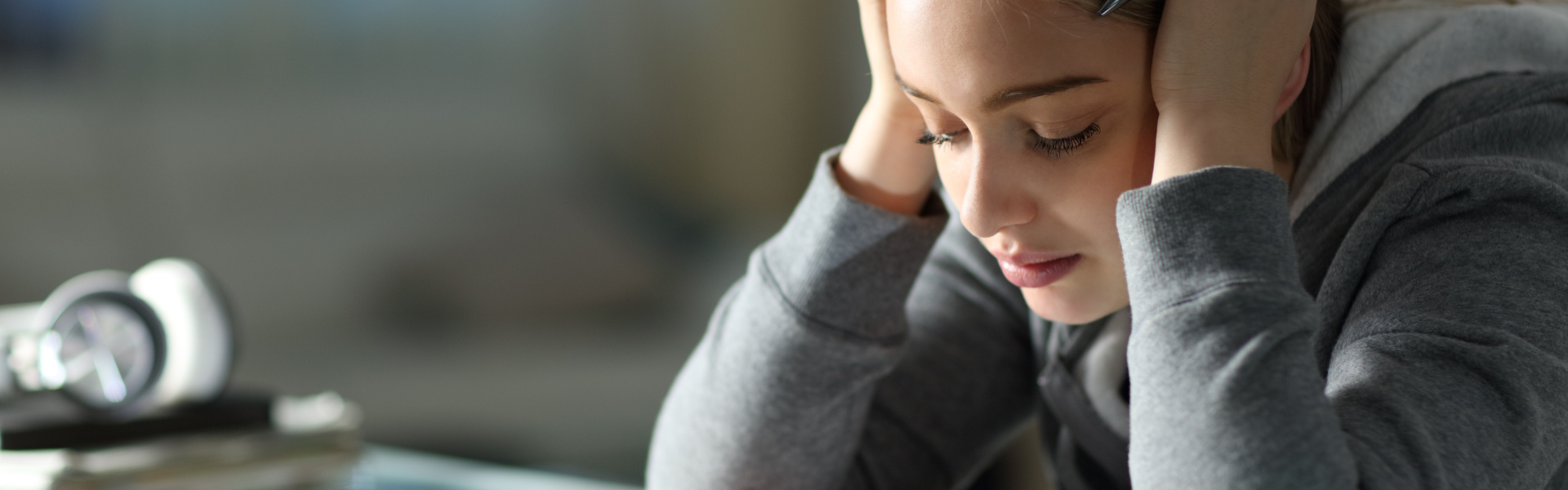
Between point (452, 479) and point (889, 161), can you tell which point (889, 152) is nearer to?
point (889, 161)

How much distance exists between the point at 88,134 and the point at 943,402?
3.90 feet

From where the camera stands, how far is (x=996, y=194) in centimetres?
47

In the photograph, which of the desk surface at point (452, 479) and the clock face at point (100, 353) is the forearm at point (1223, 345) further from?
the clock face at point (100, 353)

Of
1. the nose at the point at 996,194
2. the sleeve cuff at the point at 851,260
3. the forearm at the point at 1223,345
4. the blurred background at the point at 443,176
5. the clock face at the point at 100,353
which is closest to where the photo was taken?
the forearm at the point at 1223,345

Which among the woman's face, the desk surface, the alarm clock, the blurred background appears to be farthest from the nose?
the blurred background

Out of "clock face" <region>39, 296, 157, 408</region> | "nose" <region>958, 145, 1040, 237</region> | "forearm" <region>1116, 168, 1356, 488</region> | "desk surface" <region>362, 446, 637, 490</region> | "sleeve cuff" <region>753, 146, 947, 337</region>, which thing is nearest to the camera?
"forearm" <region>1116, 168, 1356, 488</region>

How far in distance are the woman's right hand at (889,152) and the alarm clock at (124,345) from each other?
0.51 metres

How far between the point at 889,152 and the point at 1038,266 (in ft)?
0.37

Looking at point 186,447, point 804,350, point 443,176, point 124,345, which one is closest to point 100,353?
point 124,345

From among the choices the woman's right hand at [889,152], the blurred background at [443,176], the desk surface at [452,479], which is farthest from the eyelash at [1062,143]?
the blurred background at [443,176]

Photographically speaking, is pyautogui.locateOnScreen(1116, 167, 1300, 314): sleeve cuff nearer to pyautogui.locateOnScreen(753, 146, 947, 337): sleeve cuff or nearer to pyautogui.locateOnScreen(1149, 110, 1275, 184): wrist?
pyautogui.locateOnScreen(1149, 110, 1275, 184): wrist

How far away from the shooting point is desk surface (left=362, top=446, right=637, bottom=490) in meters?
0.91

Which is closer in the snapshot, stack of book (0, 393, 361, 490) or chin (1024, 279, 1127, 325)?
chin (1024, 279, 1127, 325)

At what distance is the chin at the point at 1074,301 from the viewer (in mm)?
509
